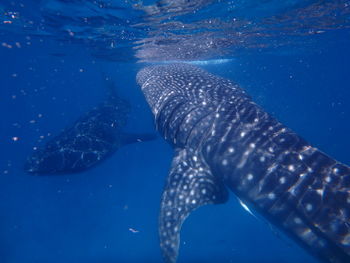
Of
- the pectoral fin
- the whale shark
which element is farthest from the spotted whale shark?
the whale shark

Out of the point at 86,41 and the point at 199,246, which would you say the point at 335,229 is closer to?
the point at 199,246

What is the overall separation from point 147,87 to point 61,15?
8.62m

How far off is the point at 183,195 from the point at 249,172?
1.74 m

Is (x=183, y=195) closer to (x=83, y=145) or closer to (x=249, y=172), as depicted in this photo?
(x=249, y=172)

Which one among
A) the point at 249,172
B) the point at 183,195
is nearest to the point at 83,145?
the point at 183,195

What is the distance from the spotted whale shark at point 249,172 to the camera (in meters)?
4.18

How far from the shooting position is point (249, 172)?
5195 millimetres

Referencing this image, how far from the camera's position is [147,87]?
388 inches

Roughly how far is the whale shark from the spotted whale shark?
460cm

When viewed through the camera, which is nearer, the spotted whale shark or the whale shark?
the spotted whale shark

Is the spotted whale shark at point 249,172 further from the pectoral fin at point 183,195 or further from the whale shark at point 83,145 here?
the whale shark at point 83,145

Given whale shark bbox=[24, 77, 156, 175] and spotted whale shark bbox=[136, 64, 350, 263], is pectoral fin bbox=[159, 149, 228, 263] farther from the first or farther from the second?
whale shark bbox=[24, 77, 156, 175]

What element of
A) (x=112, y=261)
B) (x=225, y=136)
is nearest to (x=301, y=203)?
(x=225, y=136)

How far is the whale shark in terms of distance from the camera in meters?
10.1
